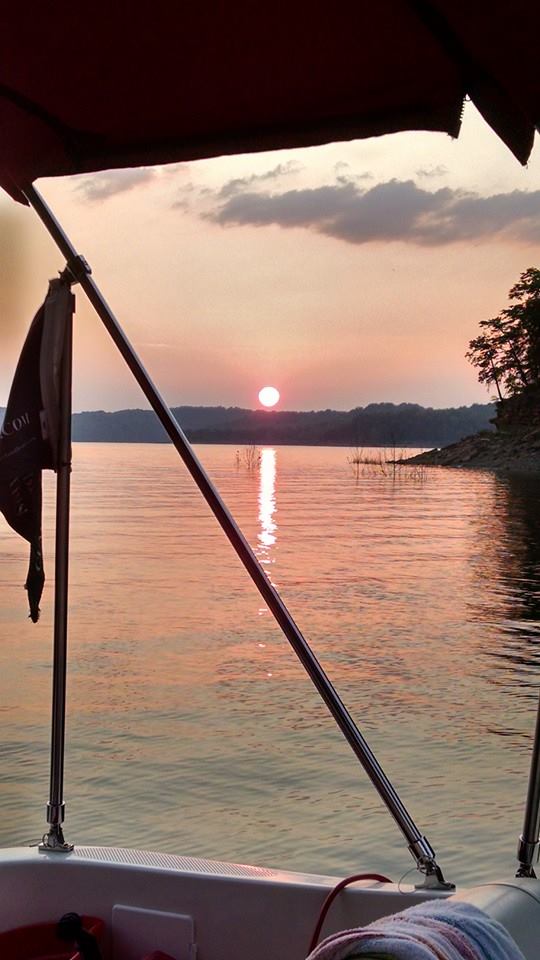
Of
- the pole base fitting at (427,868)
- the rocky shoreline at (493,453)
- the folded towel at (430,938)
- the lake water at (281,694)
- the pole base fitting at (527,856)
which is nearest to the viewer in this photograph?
the folded towel at (430,938)

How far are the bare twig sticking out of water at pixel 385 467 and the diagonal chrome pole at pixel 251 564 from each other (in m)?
39.0

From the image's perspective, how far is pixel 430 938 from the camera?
32.2 inches

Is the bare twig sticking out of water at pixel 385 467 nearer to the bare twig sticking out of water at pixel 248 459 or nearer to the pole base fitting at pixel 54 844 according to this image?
the bare twig sticking out of water at pixel 248 459

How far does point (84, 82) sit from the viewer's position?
1.47m

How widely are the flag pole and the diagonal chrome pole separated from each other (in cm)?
6

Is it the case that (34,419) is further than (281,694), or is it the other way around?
(281,694)

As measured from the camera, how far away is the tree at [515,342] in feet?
131

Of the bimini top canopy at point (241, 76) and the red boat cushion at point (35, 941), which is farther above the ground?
the bimini top canopy at point (241, 76)

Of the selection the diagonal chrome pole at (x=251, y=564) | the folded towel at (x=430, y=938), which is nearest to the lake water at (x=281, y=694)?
the diagonal chrome pole at (x=251, y=564)

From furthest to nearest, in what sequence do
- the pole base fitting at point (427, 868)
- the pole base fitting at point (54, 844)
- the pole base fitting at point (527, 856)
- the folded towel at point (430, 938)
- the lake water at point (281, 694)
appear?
the lake water at point (281, 694) → the pole base fitting at point (54, 844) → the pole base fitting at point (427, 868) → the pole base fitting at point (527, 856) → the folded towel at point (430, 938)

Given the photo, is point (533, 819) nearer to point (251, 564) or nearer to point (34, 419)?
point (251, 564)

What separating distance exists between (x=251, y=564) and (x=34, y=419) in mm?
374

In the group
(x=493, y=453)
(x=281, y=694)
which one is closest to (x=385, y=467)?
(x=493, y=453)

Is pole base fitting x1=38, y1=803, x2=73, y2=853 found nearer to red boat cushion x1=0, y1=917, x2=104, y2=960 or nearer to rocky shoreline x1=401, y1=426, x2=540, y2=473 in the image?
red boat cushion x1=0, y1=917, x2=104, y2=960
